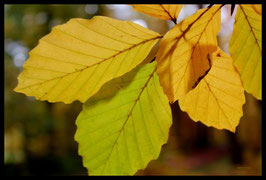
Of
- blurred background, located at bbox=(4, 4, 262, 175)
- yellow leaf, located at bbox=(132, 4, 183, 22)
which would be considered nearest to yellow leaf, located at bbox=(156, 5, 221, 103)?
yellow leaf, located at bbox=(132, 4, 183, 22)

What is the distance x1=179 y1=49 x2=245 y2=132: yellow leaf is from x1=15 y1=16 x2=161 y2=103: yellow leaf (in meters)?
0.10

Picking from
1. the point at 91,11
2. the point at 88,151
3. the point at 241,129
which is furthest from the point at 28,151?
the point at 88,151

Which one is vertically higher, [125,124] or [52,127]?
[125,124]

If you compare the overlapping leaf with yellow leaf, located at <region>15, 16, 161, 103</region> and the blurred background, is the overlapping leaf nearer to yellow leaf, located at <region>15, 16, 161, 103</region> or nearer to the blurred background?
yellow leaf, located at <region>15, 16, 161, 103</region>

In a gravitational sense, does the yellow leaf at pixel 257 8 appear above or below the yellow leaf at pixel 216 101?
above

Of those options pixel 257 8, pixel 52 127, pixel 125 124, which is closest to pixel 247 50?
pixel 257 8

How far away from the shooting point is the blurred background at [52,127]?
5.84m

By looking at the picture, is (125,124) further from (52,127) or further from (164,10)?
(52,127)

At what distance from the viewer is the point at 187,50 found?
12.3 inches

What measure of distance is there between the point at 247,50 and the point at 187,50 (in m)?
0.06

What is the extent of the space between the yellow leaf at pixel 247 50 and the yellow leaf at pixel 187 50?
22mm

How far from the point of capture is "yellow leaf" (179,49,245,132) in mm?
359

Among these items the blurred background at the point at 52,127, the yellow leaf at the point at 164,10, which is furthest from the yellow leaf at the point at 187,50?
the blurred background at the point at 52,127

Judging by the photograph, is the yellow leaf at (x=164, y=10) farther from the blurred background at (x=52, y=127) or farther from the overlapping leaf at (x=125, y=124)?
the blurred background at (x=52, y=127)
